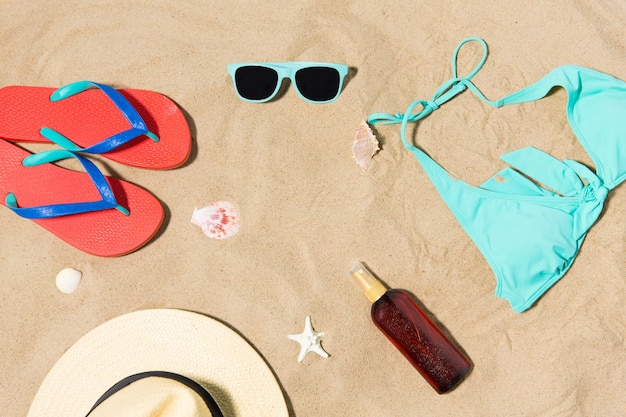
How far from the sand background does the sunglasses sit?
60 millimetres

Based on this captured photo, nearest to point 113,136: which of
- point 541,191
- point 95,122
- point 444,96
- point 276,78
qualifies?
point 95,122

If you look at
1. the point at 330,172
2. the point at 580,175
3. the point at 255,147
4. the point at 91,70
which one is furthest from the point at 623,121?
the point at 91,70

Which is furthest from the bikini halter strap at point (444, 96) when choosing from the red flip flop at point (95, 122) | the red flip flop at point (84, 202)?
the red flip flop at point (84, 202)

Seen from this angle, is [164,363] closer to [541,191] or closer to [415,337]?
[415,337]

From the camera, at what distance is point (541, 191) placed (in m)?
1.43

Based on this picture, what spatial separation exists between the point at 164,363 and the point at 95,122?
86cm

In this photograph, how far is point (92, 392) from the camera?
1.33 meters

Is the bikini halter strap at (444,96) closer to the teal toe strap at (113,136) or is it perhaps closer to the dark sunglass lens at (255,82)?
the dark sunglass lens at (255,82)

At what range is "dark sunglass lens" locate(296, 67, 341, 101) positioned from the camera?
1.49m

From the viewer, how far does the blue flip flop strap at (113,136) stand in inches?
56.5

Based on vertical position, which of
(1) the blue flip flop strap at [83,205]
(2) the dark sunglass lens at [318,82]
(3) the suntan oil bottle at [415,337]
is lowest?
(3) the suntan oil bottle at [415,337]

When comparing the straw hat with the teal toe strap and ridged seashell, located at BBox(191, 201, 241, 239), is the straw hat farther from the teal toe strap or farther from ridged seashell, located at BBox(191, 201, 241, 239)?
the teal toe strap

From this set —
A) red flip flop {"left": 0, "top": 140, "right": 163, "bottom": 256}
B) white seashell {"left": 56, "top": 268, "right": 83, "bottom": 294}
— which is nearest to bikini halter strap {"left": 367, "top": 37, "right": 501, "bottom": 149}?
red flip flop {"left": 0, "top": 140, "right": 163, "bottom": 256}

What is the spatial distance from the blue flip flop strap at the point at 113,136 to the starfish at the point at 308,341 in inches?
32.6
